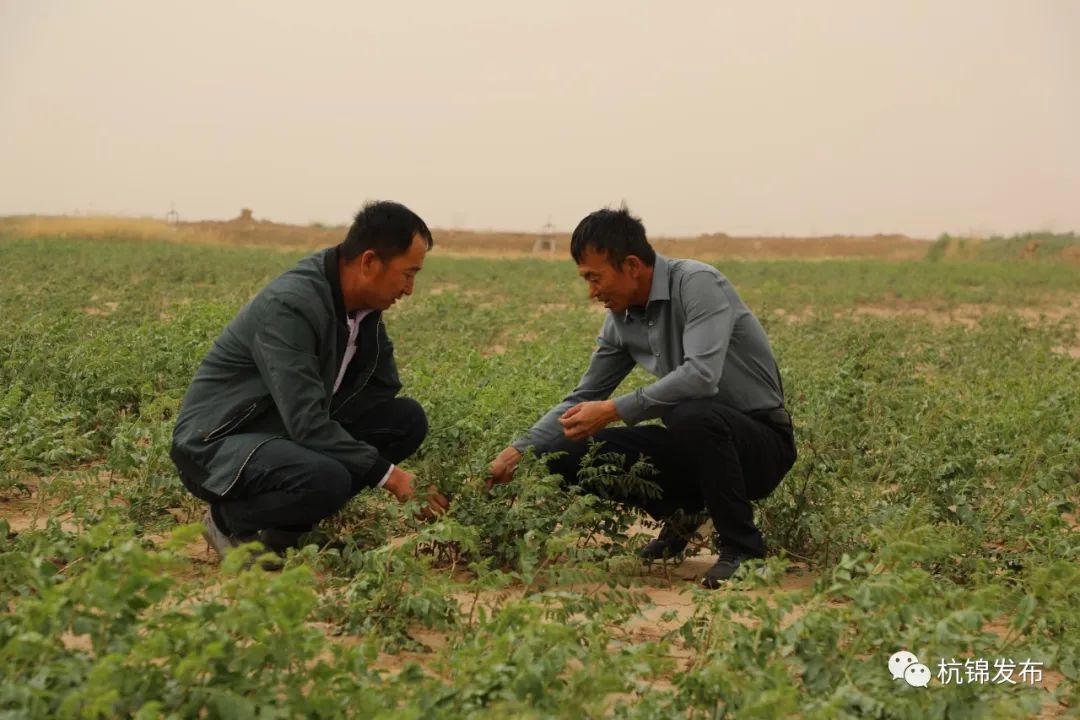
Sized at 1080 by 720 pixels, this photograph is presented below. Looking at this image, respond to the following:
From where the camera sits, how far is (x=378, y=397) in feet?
16.7

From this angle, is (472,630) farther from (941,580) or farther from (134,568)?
(941,580)

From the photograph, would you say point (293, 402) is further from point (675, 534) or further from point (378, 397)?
point (675, 534)

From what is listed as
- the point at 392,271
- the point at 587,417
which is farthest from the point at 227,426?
the point at 587,417

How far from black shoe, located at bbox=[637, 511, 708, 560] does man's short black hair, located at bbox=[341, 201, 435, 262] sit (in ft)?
5.20

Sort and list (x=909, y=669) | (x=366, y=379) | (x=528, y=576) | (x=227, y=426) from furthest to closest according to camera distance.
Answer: (x=366, y=379) < (x=227, y=426) < (x=528, y=576) < (x=909, y=669)

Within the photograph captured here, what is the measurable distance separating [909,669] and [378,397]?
267 centimetres

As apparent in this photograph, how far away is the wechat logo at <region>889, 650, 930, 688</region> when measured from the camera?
300cm

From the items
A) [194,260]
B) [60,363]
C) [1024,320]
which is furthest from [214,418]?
[194,260]

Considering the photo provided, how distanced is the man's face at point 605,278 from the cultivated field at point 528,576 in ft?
2.21

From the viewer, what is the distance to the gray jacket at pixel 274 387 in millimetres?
4438

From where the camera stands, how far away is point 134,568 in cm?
265

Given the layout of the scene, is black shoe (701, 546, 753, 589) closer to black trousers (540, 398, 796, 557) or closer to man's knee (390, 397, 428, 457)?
black trousers (540, 398, 796, 557)

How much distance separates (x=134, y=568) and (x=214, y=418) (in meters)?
1.95

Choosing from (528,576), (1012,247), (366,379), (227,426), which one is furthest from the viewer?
(1012,247)
